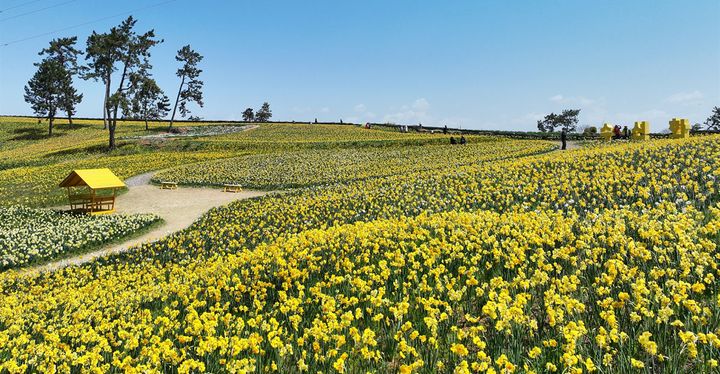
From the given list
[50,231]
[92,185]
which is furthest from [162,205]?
[50,231]

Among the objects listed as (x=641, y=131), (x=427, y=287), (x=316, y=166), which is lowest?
(x=427, y=287)

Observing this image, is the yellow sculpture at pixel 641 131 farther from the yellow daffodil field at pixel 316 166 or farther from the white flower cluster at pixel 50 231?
the white flower cluster at pixel 50 231

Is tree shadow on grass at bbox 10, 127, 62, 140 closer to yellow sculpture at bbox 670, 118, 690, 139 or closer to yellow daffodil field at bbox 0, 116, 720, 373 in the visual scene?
yellow daffodil field at bbox 0, 116, 720, 373

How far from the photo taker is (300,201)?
19891 mm

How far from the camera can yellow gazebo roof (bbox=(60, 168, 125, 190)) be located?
22938mm

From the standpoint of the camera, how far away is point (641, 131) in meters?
34.7

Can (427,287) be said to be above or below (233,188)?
above

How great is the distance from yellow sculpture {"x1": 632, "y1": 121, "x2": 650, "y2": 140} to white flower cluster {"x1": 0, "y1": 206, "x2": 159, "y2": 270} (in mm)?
36224

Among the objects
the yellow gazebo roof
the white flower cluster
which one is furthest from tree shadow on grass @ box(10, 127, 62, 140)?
the yellow gazebo roof

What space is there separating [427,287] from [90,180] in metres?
23.5

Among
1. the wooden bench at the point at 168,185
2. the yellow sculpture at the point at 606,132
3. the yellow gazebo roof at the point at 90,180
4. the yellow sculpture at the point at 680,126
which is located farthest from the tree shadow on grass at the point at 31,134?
the yellow sculpture at the point at 680,126

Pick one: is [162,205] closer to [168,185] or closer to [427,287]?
[168,185]

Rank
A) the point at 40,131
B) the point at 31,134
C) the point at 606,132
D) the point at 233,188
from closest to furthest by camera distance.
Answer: the point at 233,188, the point at 606,132, the point at 31,134, the point at 40,131

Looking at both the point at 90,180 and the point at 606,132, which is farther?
the point at 606,132
